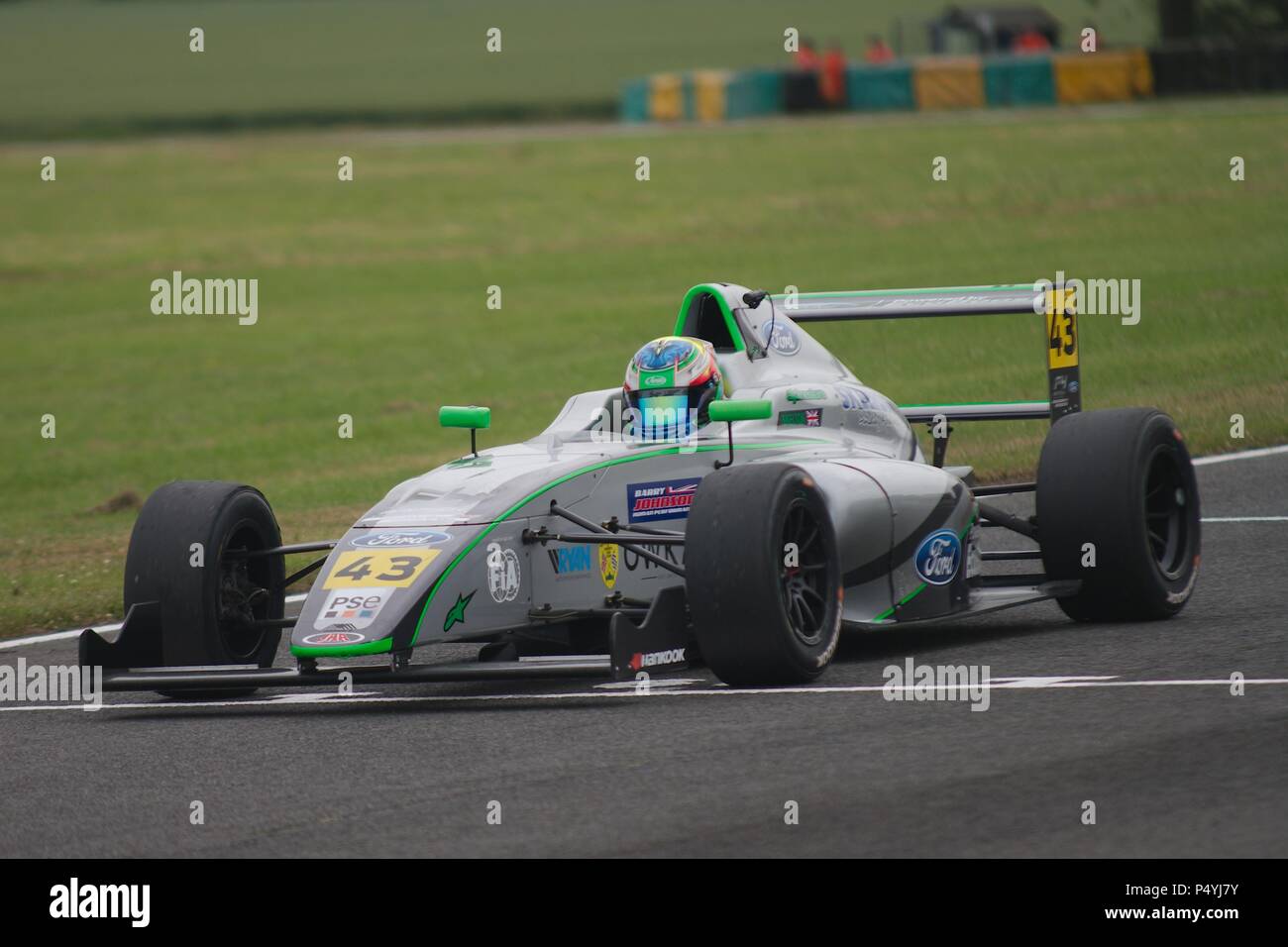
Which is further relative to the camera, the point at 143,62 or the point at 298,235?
the point at 143,62

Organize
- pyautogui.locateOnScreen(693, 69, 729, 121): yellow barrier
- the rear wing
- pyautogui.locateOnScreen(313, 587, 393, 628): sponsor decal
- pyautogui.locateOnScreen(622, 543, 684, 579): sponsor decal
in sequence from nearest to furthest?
pyautogui.locateOnScreen(313, 587, 393, 628): sponsor decal
pyautogui.locateOnScreen(622, 543, 684, 579): sponsor decal
the rear wing
pyautogui.locateOnScreen(693, 69, 729, 121): yellow barrier

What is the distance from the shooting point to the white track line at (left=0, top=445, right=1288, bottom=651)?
1180 centimetres

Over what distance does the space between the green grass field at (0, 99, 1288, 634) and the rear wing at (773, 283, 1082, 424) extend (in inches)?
166

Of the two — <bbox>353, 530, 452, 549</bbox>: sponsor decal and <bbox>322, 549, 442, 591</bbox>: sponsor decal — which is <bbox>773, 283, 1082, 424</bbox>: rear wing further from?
<bbox>322, 549, 442, 591</bbox>: sponsor decal

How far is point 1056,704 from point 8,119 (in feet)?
200

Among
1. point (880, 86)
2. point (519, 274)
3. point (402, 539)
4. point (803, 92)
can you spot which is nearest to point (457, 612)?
point (402, 539)

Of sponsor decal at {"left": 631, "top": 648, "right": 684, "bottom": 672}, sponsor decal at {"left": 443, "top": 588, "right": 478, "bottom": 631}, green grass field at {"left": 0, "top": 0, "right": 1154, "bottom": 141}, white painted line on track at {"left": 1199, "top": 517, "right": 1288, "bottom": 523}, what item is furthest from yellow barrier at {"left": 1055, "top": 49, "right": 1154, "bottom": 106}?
sponsor decal at {"left": 443, "top": 588, "right": 478, "bottom": 631}

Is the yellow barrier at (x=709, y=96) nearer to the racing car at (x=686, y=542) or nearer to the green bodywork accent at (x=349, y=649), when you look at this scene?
the racing car at (x=686, y=542)

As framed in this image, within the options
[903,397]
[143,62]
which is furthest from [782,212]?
[143,62]

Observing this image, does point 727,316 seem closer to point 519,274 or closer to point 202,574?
point 202,574

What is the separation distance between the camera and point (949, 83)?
4622cm

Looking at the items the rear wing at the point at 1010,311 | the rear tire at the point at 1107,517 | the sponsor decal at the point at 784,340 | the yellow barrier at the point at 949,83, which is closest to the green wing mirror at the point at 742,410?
the sponsor decal at the point at 784,340

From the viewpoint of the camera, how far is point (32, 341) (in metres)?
28.9

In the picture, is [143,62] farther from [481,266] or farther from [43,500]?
[43,500]
